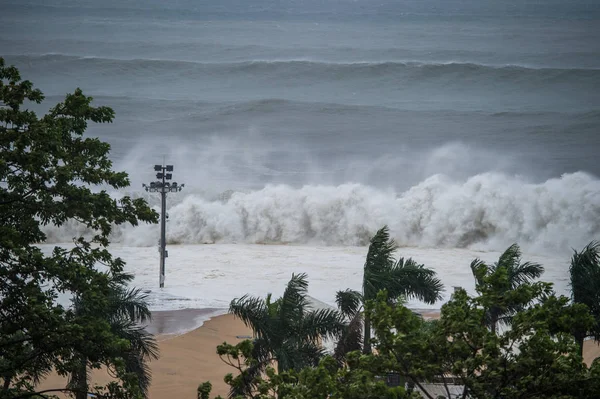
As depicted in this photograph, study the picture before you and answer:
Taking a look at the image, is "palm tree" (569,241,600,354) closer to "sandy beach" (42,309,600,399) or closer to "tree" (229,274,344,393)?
"tree" (229,274,344,393)

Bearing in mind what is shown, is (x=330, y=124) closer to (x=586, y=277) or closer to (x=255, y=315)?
(x=586, y=277)

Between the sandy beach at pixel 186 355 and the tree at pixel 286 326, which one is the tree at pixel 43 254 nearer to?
the tree at pixel 286 326

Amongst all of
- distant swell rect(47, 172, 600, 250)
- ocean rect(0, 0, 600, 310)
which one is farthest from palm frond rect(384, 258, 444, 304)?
distant swell rect(47, 172, 600, 250)

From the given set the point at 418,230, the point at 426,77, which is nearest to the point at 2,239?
the point at 418,230

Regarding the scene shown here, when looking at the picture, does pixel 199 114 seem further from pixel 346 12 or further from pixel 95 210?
pixel 95 210

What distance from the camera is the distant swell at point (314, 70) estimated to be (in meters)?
73.6

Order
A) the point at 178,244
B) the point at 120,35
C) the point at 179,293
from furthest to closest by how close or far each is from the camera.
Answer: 1. the point at 120,35
2. the point at 178,244
3. the point at 179,293

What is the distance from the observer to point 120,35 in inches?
3302

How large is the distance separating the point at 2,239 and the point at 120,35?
7507 centimetres

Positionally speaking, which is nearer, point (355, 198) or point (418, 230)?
point (418, 230)

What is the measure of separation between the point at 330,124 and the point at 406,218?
907 inches

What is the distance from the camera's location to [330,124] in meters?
67.9

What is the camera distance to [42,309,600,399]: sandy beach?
790 inches

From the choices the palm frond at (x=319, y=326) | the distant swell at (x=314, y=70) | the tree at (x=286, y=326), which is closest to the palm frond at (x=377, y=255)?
the palm frond at (x=319, y=326)
